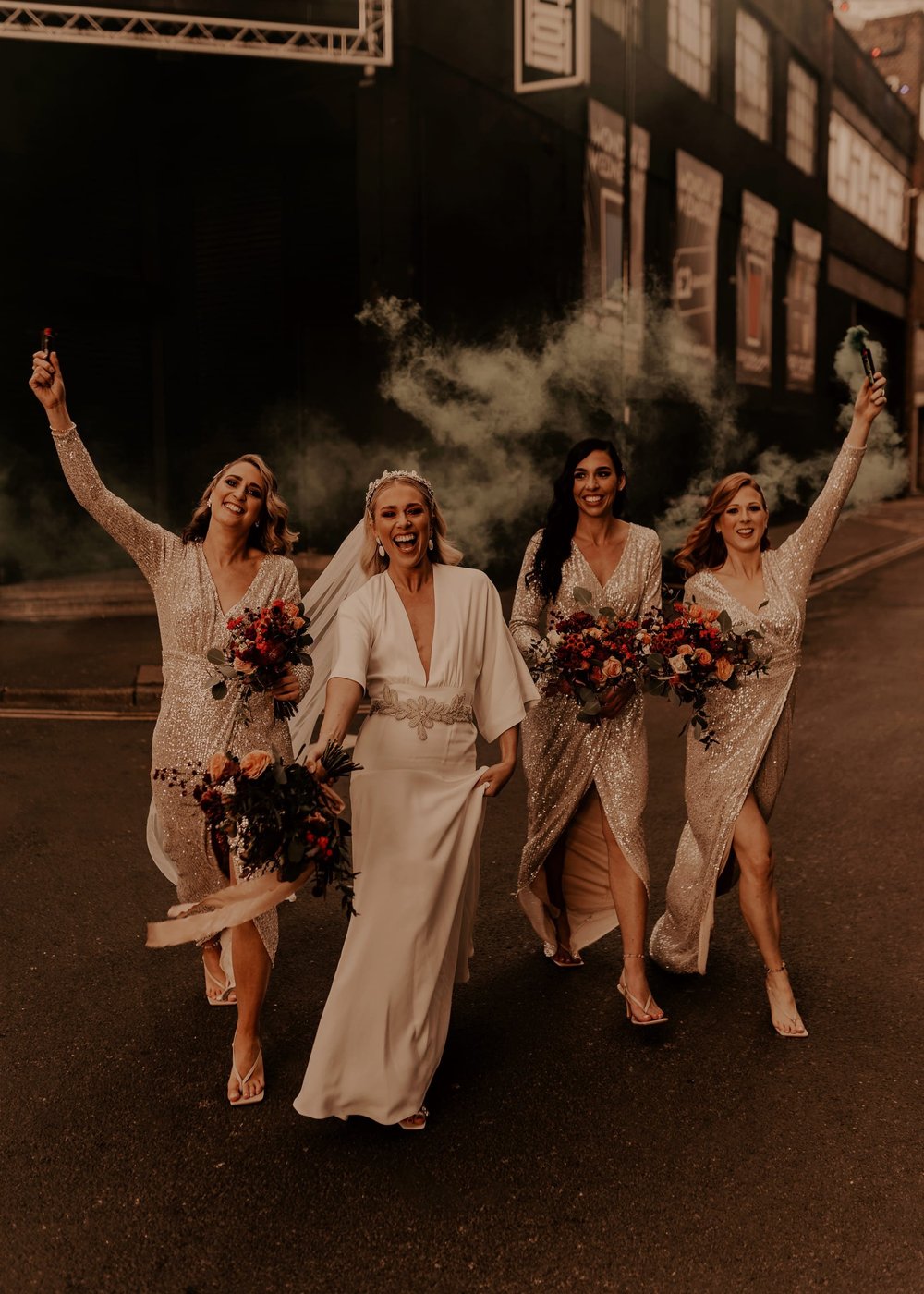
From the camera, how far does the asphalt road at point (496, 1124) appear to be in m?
2.86

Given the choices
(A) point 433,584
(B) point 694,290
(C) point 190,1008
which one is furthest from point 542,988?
(B) point 694,290

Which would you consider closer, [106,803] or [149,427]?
[106,803]

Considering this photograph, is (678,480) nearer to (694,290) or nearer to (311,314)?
(694,290)

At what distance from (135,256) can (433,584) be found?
12694 millimetres

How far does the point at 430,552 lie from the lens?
12.4 feet

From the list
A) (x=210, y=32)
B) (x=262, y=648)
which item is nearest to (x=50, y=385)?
(x=262, y=648)

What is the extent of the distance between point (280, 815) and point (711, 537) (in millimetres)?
2032

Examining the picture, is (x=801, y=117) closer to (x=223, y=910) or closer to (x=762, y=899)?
(x=762, y=899)

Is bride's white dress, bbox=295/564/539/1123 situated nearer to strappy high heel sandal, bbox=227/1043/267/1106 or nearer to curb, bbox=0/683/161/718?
strappy high heel sandal, bbox=227/1043/267/1106

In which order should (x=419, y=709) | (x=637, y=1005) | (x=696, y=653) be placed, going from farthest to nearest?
1. (x=637, y=1005)
2. (x=696, y=653)
3. (x=419, y=709)

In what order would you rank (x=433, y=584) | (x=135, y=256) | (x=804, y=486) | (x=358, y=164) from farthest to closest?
1. (x=804, y=486)
2. (x=135, y=256)
3. (x=358, y=164)
4. (x=433, y=584)

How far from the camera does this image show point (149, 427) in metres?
15.2

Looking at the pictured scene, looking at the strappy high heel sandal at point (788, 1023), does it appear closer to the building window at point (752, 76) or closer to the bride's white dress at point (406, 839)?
the bride's white dress at point (406, 839)

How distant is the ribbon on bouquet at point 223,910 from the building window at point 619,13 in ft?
49.4
